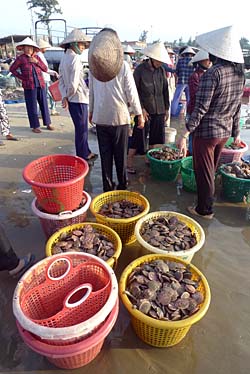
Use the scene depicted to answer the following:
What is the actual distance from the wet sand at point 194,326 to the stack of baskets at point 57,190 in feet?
1.40

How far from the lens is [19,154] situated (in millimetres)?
4824

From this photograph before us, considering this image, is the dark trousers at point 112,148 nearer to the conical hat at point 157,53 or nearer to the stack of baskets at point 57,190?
the stack of baskets at point 57,190

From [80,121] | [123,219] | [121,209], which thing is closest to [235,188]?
[121,209]

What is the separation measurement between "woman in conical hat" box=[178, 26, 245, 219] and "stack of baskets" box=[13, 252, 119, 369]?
1661 millimetres

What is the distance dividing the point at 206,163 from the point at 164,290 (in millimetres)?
1499

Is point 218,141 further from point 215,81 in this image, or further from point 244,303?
point 244,303

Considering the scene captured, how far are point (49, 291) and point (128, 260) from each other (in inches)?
39.4

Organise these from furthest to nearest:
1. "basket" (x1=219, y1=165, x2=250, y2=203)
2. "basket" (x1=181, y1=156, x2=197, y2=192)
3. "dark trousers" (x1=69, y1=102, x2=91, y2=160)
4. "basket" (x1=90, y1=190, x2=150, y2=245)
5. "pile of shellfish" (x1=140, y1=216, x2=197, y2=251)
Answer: "dark trousers" (x1=69, y1=102, x2=91, y2=160) < "basket" (x1=181, y1=156, x2=197, y2=192) < "basket" (x1=219, y1=165, x2=250, y2=203) < "basket" (x1=90, y1=190, x2=150, y2=245) < "pile of shellfish" (x1=140, y1=216, x2=197, y2=251)

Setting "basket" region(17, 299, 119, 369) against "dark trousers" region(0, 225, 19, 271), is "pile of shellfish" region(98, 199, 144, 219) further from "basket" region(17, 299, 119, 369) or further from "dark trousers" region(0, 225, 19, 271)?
"basket" region(17, 299, 119, 369)

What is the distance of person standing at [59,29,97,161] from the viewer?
144 inches

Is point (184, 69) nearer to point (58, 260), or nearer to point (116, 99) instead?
point (116, 99)

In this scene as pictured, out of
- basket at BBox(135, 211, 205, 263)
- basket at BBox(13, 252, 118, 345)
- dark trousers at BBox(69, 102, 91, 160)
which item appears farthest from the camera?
dark trousers at BBox(69, 102, 91, 160)

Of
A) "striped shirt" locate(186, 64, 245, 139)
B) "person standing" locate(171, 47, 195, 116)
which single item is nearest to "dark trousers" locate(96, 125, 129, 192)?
"striped shirt" locate(186, 64, 245, 139)

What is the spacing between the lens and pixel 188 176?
359 cm
